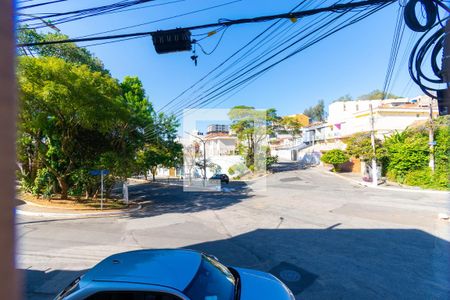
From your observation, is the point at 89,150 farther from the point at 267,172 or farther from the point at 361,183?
the point at 267,172

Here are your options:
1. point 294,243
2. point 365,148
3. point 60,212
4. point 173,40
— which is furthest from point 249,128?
point 173,40

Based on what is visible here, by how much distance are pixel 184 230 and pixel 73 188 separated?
31.8 ft

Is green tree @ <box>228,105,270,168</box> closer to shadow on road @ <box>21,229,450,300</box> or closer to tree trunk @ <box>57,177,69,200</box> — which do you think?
tree trunk @ <box>57,177,69,200</box>

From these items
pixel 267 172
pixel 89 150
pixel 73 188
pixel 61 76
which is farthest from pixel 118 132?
pixel 267 172

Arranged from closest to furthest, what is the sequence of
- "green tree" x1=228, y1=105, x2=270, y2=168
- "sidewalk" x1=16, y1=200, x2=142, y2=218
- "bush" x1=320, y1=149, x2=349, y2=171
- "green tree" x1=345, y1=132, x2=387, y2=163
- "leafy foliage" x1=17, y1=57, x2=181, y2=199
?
"leafy foliage" x1=17, y1=57, x2=181, y2=199
"sidewalk" x1=16, y1=200, x2=142, y2=218
"green tree" x1=345, y1=132, x2=387, y2=163
"bush" x1=320, y1=149, x2=349, y2=171
"green tree" x1=228, y1=105, x2=270, y2=168

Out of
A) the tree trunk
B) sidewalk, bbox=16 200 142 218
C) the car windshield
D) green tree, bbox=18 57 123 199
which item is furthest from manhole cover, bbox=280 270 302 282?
the tree trunk

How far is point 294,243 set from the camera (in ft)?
25.1

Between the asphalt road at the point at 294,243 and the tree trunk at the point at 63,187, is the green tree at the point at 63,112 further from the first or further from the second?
the asphalt road at the point at 294,243

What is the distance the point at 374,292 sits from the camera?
4.80 m

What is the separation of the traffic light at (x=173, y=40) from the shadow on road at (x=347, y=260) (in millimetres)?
4960

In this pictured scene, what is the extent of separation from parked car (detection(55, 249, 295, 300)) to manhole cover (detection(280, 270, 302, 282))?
1.78 metres

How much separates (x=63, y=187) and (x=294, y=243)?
44.4 ft

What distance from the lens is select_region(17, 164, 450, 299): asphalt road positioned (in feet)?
17.0

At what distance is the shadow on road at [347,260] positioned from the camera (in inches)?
193
